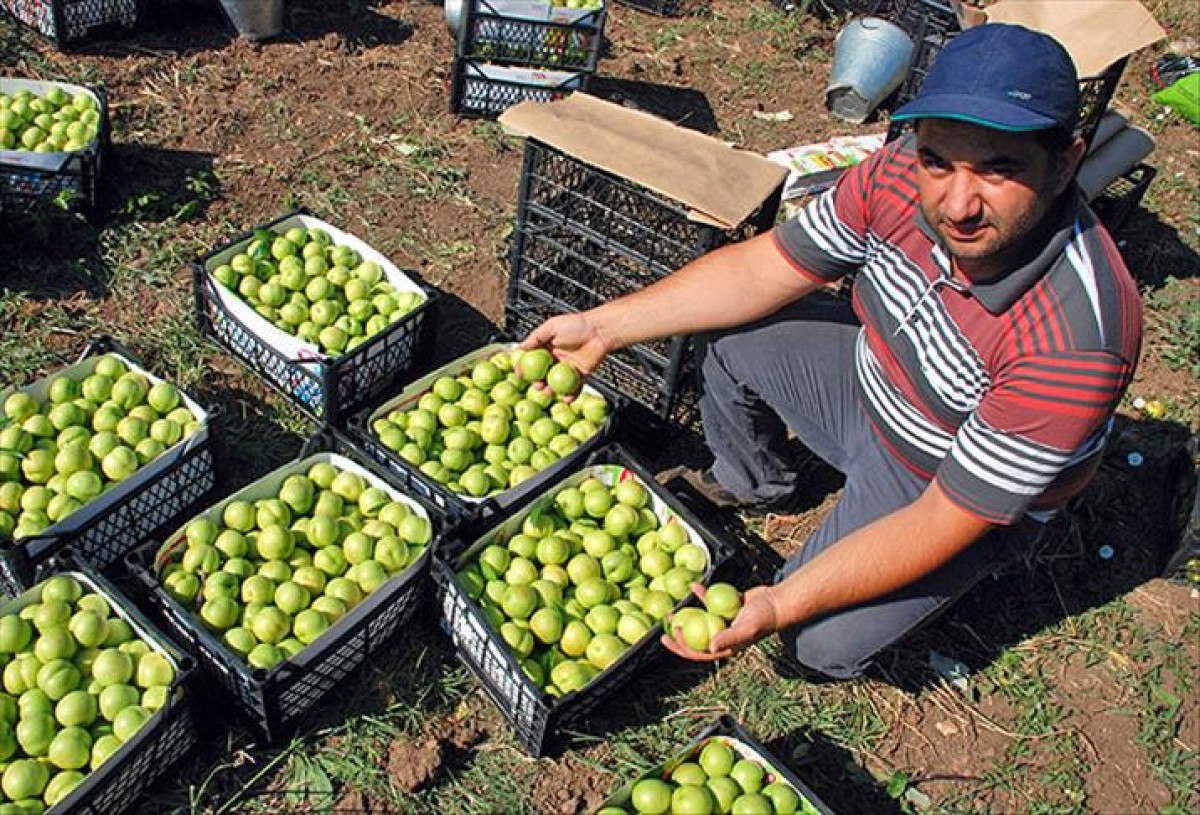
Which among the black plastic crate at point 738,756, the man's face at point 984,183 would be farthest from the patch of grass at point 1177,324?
the black plastic crate at point 738,756

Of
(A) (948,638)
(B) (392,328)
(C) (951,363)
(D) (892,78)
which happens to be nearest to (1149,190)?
(D) (892,78)

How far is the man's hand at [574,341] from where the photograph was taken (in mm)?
4520

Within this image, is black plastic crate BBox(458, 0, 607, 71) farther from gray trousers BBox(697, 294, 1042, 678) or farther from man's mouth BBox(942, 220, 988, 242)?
man's mouth BBox(942, 220, 988, 242)

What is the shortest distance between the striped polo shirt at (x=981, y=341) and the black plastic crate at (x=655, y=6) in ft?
18.9

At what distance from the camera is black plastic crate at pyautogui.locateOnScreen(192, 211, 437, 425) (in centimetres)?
472

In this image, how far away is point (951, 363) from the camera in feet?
12.1

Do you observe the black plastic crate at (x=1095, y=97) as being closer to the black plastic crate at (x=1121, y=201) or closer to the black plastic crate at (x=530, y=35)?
the black plastic crate at (x=1121, y=201)

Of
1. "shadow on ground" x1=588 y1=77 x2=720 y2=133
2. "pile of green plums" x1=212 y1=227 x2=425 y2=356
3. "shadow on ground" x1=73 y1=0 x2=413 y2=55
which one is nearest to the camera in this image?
"pile of green plums" x1=212 y1=227 x2=425 y2=356

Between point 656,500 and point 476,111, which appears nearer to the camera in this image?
point 656,500

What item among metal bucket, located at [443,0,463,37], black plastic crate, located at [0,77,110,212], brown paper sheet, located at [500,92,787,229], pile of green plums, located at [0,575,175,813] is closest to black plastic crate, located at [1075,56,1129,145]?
brown paper sheet, located at [500,92,787,229]

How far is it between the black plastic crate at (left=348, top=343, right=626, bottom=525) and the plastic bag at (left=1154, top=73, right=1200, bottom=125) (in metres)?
7.11

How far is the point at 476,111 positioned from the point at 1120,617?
206 inches

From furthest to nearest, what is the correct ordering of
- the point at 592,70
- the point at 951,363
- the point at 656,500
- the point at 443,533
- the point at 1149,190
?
the point at 1149,190 < the point at 592,70 < the point at 656,500 < the point at 443,533 < the point at 951,363

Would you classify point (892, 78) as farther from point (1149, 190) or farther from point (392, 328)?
point (392, 328)
